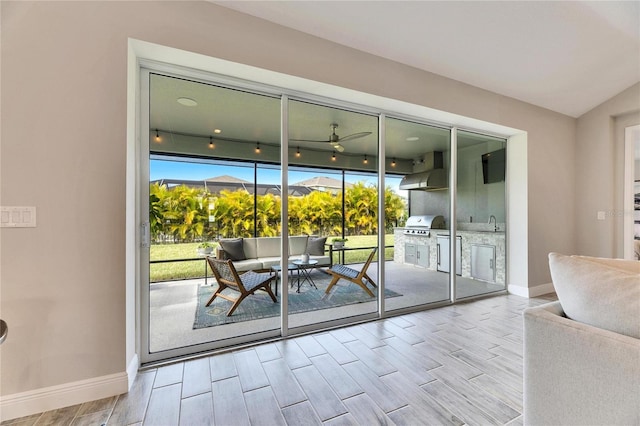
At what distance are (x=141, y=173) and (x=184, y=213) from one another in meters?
0.48

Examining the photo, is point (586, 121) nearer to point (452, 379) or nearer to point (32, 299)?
point (452, 379)

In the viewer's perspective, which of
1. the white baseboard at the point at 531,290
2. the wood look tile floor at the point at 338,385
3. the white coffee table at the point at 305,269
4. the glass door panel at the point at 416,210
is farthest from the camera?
the white baseboard at the point at 531,290

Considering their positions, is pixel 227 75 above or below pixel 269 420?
above

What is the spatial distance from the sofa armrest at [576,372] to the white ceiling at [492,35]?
2.42 m

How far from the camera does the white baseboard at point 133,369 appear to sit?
5.93 feet

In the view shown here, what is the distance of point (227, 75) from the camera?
2293 mm

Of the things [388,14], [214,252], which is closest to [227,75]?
[388,14]

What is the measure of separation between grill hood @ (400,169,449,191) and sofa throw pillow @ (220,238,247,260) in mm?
2244

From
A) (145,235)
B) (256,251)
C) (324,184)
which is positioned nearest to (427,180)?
(324,184)

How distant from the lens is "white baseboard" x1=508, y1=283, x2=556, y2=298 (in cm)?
379

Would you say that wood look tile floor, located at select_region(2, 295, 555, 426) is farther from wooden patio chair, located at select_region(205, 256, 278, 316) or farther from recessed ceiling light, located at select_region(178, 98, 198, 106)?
recessed ceiling light, located at select_region(178, 98, 198, 106)

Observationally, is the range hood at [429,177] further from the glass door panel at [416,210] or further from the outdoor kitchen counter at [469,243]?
the outdoor kitchen counter at [469,243]

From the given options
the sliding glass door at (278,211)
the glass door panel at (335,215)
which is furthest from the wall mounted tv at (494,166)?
the glass door panel at (335,215)

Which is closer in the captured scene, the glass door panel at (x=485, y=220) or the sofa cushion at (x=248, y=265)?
the sofa cushion at (x=248, y=265)
